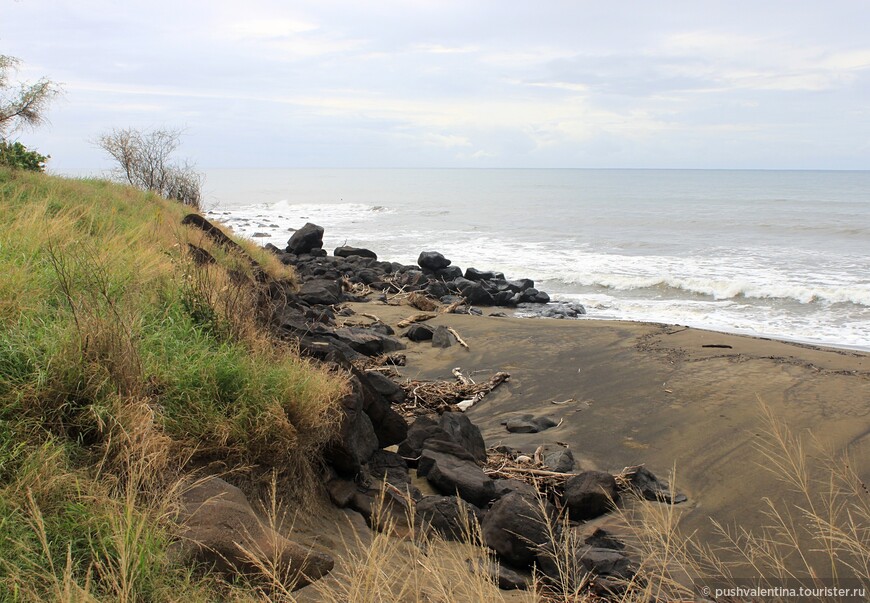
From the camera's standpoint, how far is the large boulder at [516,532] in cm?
419

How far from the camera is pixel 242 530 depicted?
3.13 m

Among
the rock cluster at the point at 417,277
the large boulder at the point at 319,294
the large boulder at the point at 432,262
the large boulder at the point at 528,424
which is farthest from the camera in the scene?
the large boulder at the point at 432,262

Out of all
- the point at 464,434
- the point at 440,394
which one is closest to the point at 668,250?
the point at 440,394

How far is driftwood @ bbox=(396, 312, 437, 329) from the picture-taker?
40.9ft

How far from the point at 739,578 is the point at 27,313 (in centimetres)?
490

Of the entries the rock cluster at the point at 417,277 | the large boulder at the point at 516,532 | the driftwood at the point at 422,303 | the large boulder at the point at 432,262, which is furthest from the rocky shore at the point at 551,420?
the large boulder at the point at 432,262

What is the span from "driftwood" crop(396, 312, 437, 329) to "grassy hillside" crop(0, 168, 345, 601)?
6.28 m

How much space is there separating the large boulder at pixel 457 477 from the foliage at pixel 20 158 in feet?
35.2

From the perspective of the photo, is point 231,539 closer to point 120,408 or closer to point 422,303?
point 120,408

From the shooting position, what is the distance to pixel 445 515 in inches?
177

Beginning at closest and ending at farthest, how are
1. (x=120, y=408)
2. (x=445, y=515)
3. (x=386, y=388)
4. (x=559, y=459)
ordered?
(x=120, y=408), (x=445, y=515), (x=559, y=459), (x=386, y=388)

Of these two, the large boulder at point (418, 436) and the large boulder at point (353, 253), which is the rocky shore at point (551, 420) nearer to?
the large boulder at point (418, 436)

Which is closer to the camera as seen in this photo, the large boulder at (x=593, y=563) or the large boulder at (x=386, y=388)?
the large boulder at (x=593, y=563)

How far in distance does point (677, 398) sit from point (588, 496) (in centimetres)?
337
